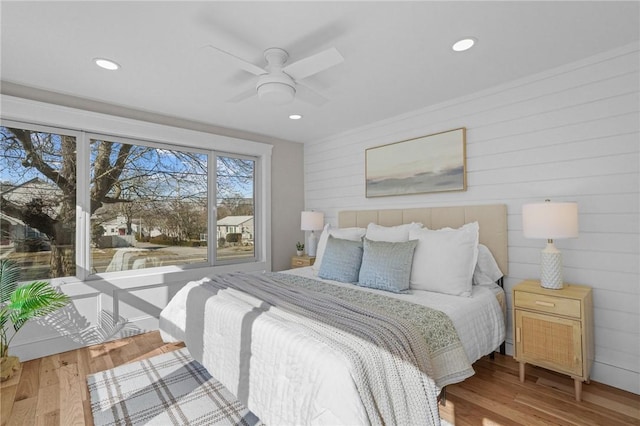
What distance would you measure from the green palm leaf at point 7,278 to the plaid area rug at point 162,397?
1.07 m

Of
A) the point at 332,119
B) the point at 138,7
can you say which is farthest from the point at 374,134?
the point at 138,7

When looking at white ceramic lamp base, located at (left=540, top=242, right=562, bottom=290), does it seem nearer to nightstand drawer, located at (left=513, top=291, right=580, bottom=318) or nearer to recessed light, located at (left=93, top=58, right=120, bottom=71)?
nightstand drawer, located at (left=513, top=291, right=580, bottom=318)

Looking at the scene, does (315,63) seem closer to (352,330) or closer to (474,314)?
(352,330)

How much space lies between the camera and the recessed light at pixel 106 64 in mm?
2445

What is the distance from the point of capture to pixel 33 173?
3.06 m

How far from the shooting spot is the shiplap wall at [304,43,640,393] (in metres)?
2.29

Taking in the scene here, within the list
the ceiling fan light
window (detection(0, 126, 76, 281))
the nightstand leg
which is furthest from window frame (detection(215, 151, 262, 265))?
the nightstand leg

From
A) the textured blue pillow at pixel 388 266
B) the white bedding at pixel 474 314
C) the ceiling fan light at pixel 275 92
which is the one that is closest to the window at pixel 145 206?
the ceiling fan light at pixel 275 92

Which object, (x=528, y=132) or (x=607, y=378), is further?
(x=528, y=132)

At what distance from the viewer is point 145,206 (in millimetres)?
3740

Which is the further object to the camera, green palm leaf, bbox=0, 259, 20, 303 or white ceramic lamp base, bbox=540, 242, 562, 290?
green palm leaf, bbox=0, 259, 20, 303

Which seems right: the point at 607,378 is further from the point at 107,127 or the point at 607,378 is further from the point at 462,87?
the point at 107,127

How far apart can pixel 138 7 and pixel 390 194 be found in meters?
2.91

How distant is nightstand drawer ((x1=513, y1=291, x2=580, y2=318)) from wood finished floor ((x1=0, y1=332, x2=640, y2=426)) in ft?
1.90
